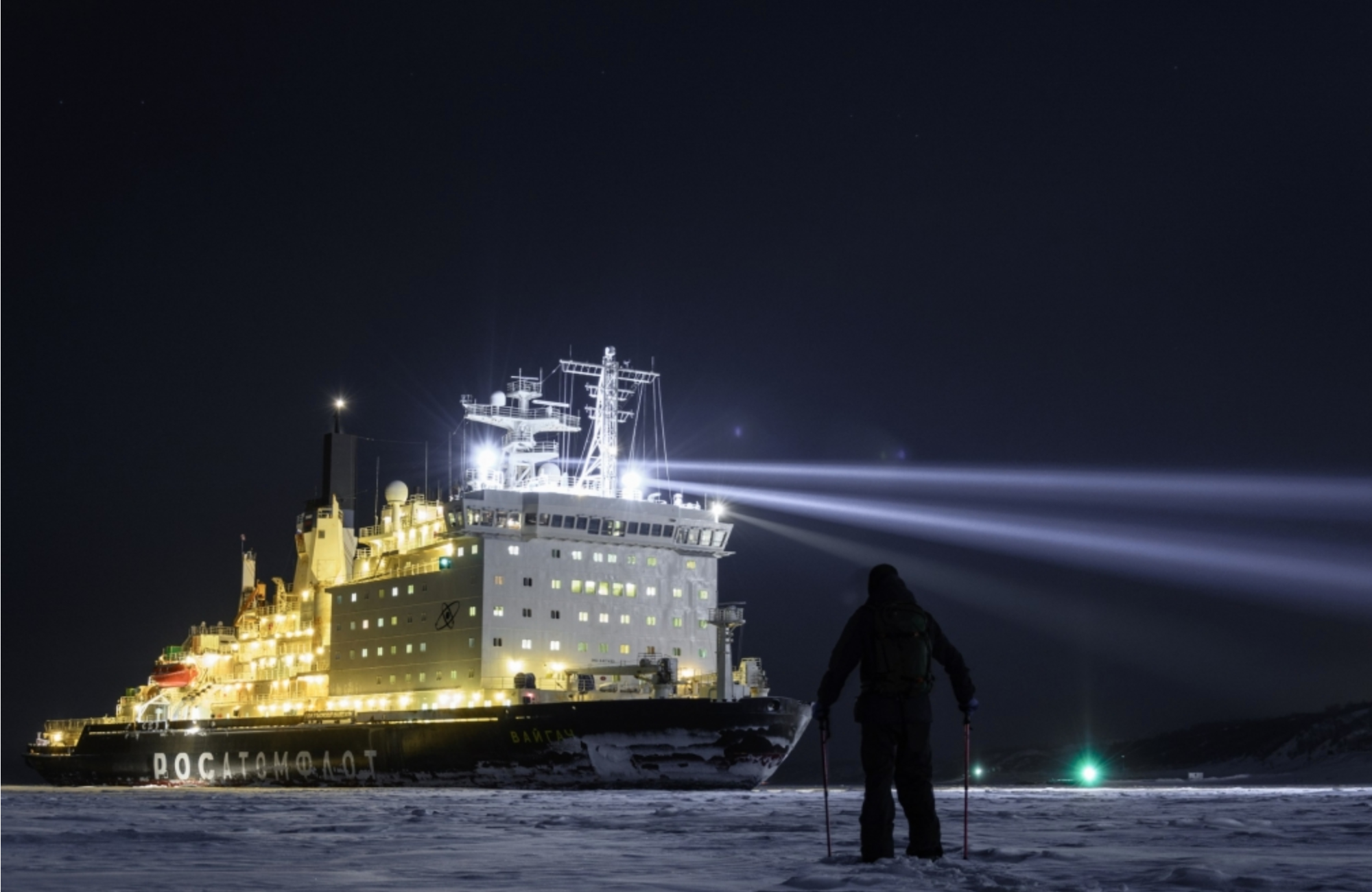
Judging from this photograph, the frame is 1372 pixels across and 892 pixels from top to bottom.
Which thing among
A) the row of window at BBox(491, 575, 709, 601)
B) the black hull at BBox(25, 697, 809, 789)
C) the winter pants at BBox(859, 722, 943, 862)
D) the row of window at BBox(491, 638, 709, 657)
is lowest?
the black hull at BBox(25, 697, 809, 789)

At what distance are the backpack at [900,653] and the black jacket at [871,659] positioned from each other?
0.12ft

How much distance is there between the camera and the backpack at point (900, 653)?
23.7 feet

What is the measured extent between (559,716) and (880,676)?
22254 millimetres

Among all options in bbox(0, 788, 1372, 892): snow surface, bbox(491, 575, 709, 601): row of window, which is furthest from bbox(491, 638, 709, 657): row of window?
bbox(0, 788, 1372, 892): snow surface

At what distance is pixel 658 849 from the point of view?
8.48 meters

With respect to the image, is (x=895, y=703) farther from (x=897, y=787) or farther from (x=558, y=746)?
(x=558, y=746)

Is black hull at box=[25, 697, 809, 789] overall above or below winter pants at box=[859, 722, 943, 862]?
below

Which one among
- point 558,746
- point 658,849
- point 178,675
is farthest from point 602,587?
point 658,849

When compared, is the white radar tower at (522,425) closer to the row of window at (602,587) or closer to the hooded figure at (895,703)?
the row of window at (602,587)

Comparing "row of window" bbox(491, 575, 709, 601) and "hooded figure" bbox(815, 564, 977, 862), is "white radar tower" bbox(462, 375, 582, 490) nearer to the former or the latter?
"row of window" bbox(491, 575, 709, 601)

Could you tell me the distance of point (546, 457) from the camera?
37.5 meters

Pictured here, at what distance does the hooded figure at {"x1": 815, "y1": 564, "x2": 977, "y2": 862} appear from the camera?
717 centimetres

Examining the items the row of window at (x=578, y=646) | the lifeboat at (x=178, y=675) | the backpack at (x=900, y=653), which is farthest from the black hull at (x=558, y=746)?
the backpack at (x=900, y=653)

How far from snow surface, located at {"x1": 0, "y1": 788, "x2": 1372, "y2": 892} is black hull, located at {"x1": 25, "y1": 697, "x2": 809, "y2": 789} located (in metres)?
12.6
